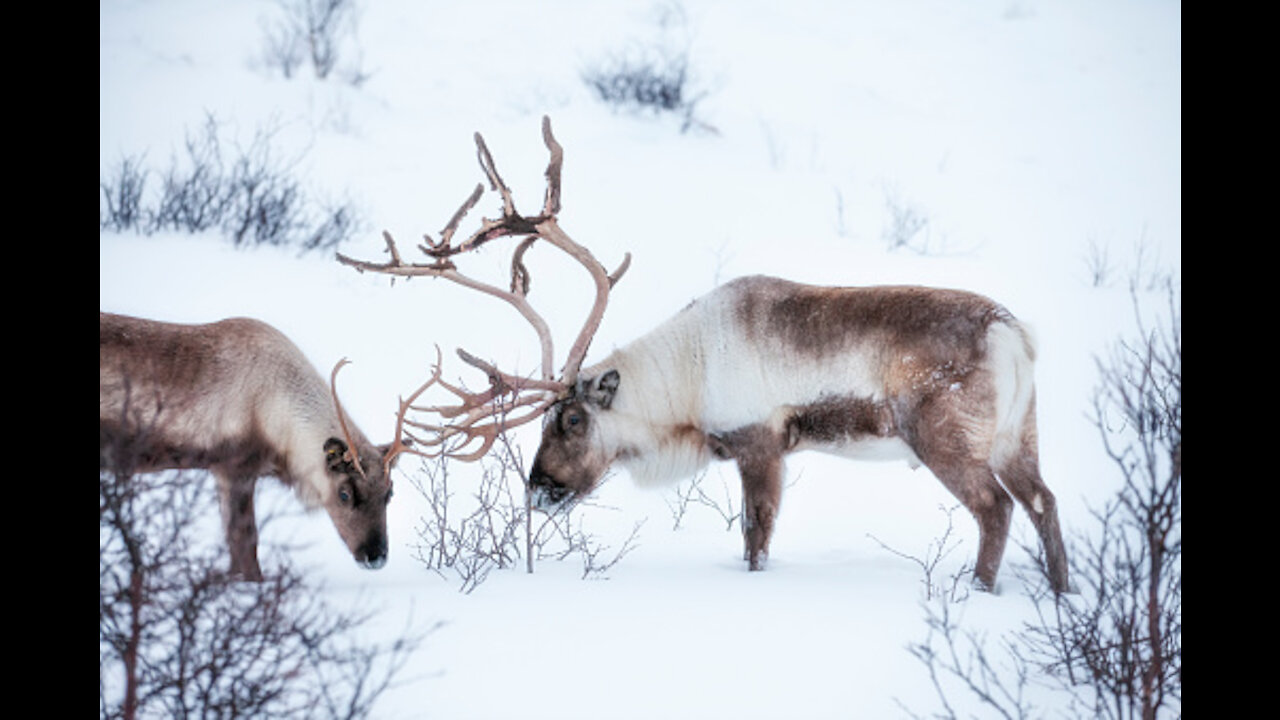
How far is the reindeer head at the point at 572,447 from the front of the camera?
552 cm

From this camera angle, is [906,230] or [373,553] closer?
[373,553]

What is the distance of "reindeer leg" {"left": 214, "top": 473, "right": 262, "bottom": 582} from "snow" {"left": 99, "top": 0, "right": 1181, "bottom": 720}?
0.90 feet

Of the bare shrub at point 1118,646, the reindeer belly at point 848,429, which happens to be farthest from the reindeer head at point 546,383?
the bare shrub at point 1118,646

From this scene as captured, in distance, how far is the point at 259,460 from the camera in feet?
16.9

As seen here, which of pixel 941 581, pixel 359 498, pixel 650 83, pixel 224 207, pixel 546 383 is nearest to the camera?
pixel 941 581

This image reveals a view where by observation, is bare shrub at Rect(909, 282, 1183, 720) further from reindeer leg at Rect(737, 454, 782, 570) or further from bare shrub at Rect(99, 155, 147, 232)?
bare shrub at Rect(99, 155, 147, 232)

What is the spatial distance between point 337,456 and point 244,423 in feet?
1.48

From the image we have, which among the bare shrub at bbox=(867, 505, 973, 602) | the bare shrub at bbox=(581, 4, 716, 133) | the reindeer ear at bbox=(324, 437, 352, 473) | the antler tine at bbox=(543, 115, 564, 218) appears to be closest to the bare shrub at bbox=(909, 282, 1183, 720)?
the bare shrub at bbox=(867, 505, 973, 602)

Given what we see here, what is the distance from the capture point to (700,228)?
1076cm

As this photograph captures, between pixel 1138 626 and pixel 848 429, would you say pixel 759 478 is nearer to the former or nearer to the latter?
pixel 848 429

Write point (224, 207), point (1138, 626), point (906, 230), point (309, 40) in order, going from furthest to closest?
1. point (309, 40)
2. point (906, 230)
3. point (224, 207)
4. point (1138, 626)

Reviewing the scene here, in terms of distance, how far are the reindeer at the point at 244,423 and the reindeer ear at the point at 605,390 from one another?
3.16ft

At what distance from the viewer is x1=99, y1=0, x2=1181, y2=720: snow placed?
152 inches

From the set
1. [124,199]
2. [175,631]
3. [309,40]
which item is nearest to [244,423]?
[175,631]
